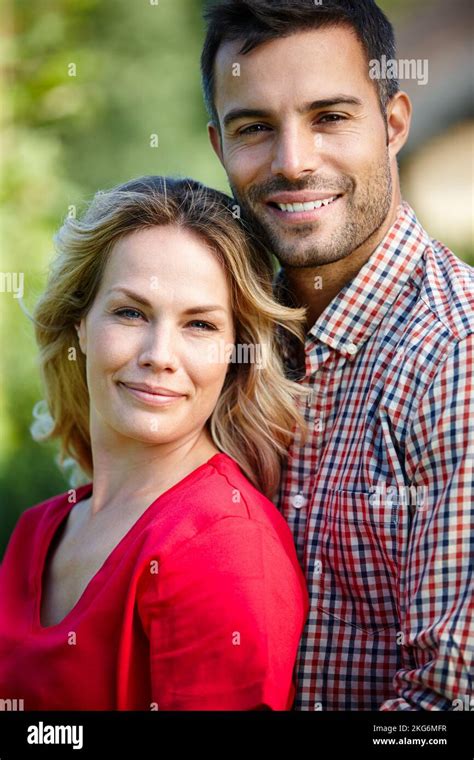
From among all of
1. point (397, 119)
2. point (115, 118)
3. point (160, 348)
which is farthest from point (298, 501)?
point (115, 118)

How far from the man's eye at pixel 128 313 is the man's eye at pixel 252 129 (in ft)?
1.80

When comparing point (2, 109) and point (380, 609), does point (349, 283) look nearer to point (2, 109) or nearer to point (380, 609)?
point (380, 609)

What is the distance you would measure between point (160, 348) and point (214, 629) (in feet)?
1.68

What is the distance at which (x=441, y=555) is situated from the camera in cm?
154

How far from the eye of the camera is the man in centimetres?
157

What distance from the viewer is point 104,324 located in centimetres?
175

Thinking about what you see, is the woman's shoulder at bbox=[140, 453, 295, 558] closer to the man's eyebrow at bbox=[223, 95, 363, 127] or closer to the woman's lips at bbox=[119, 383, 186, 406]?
the woman's lips at bbox=[119, 383, 186, 406]

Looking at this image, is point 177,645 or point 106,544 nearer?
point 177,645

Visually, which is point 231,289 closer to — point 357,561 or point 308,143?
point 308,143

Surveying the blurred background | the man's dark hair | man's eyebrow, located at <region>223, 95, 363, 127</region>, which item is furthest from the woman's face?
the blurred background

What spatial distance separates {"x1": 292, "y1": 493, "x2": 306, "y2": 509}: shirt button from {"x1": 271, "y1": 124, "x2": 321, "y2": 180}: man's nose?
66cm
